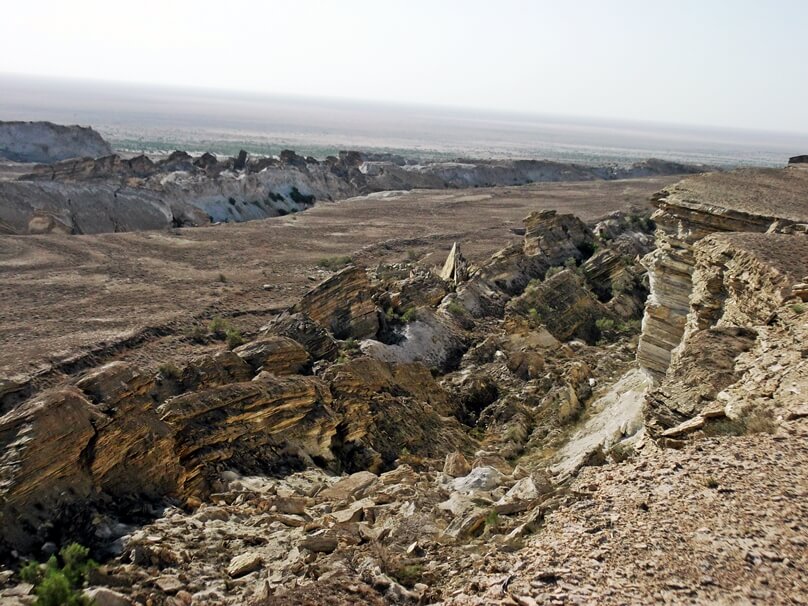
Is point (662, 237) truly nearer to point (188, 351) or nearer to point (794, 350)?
point (794, 350)

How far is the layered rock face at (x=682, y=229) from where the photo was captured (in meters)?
10.5

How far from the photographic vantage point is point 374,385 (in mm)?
11297

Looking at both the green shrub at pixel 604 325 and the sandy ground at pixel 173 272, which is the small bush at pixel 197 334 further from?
the green shrub at pixel 604 325

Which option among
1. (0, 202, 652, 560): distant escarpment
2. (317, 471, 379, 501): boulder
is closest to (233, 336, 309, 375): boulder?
(0, 202, 652, 560): distant escarpment

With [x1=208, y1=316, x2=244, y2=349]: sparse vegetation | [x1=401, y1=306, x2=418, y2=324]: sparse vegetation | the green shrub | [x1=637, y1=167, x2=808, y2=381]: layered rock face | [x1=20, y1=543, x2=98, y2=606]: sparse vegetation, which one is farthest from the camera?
the green shrub

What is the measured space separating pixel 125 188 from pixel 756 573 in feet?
120

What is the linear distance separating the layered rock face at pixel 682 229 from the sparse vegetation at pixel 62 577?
9.35 m

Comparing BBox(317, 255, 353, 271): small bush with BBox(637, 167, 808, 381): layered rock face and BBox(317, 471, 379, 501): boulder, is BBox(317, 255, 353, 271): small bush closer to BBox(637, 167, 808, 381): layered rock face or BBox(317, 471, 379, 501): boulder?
BBox(637, 167, 808, 381): layered rock face

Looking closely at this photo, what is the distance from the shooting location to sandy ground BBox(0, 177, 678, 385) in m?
15.4

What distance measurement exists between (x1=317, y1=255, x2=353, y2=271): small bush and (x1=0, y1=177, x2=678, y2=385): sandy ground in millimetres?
551

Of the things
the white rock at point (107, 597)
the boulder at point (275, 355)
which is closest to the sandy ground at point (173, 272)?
the boulder at point (275, 355)

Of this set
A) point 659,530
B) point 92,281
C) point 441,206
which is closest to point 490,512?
point 659,530

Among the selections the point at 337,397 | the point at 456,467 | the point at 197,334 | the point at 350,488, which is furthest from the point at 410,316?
the point at 350,488

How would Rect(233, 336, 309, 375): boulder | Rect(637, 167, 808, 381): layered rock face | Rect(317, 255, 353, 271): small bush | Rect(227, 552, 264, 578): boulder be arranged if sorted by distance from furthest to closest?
Rect(317, 255, 353, 271): small bush
Rect(233, 336, 309, 375): boulder
Rect(637, 167, 808, 381): layered rock face
Rect(227, 552, 264, 578): boulder
